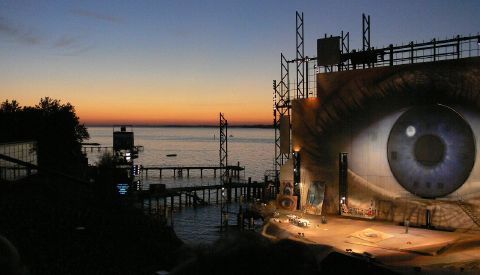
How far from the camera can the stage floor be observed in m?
16.7

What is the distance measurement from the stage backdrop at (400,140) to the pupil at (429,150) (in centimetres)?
5

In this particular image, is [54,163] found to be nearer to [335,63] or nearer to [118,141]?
[118,141]

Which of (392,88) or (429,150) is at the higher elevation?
(392,88)

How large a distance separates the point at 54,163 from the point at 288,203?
2544 cm

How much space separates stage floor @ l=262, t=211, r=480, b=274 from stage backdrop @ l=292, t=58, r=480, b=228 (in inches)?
64.7

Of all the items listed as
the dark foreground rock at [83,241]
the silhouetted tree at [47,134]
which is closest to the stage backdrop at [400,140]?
the dark foreground rock at [83,241]

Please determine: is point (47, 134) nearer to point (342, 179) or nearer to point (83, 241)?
point (342, 179)

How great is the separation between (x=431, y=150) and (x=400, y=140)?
5.93 ft

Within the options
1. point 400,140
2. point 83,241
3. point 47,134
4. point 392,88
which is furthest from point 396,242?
point 47,134

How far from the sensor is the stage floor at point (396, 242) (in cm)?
1666

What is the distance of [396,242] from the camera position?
2052cm

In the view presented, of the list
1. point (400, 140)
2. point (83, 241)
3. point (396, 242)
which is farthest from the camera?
point (400, 140)

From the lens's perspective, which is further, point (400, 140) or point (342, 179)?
point (342, 179)

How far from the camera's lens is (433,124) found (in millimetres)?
24781
